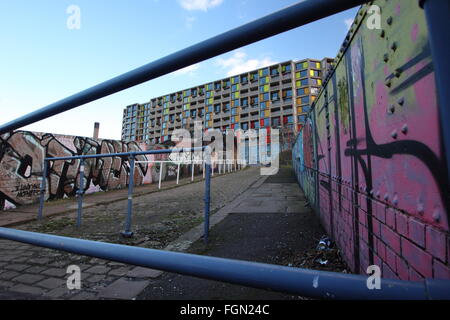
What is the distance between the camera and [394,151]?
1.20m

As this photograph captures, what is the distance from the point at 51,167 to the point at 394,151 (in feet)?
30.9

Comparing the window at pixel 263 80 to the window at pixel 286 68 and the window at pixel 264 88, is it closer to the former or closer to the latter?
the window at pixel 264 88

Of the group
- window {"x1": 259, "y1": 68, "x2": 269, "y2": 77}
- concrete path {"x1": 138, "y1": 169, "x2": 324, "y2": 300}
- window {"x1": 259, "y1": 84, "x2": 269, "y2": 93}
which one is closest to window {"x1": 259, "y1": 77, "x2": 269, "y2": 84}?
window {"x1": 259, "y1": 68, "x2": 269, "y2": 77}

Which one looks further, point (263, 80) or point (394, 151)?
point (263, 80)

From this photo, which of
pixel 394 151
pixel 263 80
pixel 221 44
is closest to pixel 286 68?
pixel 263 80

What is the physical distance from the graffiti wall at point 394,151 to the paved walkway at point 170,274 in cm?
92

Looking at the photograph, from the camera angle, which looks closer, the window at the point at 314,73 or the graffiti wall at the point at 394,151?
the graffiti wall at the point at 394,151

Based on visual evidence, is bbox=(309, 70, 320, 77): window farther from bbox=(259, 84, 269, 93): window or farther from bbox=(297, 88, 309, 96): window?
bbox=(259, 84, 269, 93): window

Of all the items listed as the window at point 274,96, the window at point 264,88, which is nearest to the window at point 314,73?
the window at point 274,96

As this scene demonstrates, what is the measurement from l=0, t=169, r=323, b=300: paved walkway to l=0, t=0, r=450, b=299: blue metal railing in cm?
160

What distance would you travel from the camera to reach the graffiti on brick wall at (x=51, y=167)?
673cm

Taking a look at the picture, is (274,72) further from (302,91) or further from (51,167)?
(51,167)

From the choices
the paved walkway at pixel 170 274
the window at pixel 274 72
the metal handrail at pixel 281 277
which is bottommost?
the paved walkway at pixel 170 274

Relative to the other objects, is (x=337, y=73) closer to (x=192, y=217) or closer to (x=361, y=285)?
(x=361, y=285)
